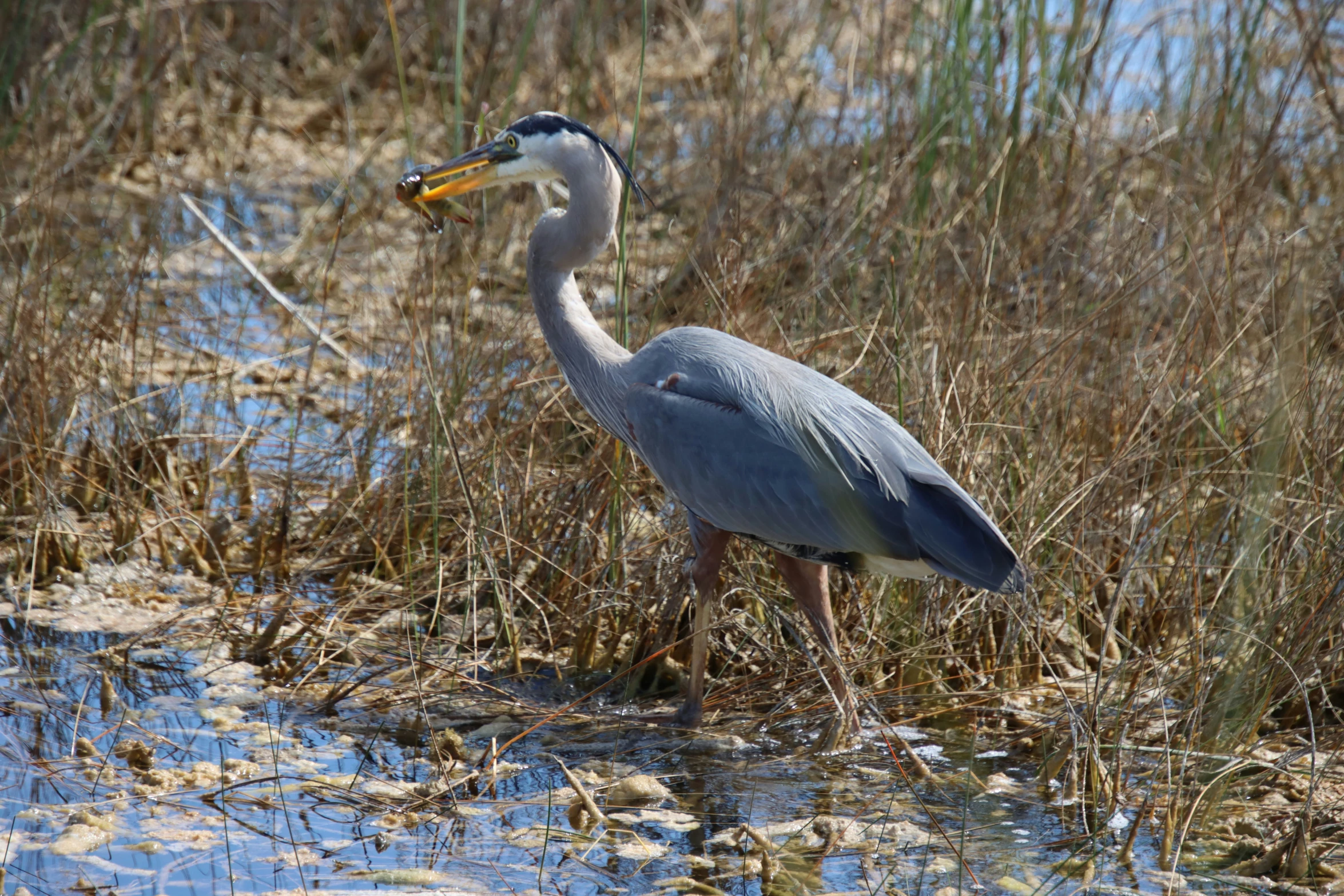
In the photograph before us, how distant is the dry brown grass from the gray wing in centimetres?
41

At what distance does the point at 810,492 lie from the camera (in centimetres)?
387

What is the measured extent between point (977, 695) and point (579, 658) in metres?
1.22

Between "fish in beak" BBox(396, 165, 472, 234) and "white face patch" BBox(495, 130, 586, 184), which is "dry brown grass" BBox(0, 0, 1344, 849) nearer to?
"fish in beak" BBox(396, 165, 472, 234)

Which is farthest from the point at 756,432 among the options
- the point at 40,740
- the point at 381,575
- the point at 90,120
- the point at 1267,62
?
the point at 90,120

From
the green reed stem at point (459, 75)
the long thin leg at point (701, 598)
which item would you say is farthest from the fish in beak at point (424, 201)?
the long thin leg at point (701, 598)

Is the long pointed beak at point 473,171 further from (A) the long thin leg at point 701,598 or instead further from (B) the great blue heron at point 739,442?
(A) the long thin leg at point 701,598

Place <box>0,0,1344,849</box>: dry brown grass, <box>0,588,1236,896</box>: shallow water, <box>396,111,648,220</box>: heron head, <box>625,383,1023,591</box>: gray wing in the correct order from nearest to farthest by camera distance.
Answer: <box>0,588,1236,896</box>: shallow water
<box>625,383,1023,591</box>: gray wing
<box>0,0,1344,849</box>: dry brown grass
<box>396,111,648,220</box>: heron head

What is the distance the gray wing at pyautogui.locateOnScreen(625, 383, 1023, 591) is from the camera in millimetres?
3715

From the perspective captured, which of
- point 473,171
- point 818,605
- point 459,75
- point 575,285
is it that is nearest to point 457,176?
point 473,171

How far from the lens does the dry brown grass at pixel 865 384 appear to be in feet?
13.6

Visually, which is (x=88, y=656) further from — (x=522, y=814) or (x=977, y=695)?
(x=977, y=695)

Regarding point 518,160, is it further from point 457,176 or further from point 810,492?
point 810,492

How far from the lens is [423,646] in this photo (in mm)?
4238

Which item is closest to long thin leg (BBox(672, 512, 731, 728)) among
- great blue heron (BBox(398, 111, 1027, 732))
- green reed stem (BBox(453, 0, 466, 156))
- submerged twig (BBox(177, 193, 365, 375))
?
great blue heron (BBox(398, 111, 1027, 732))
